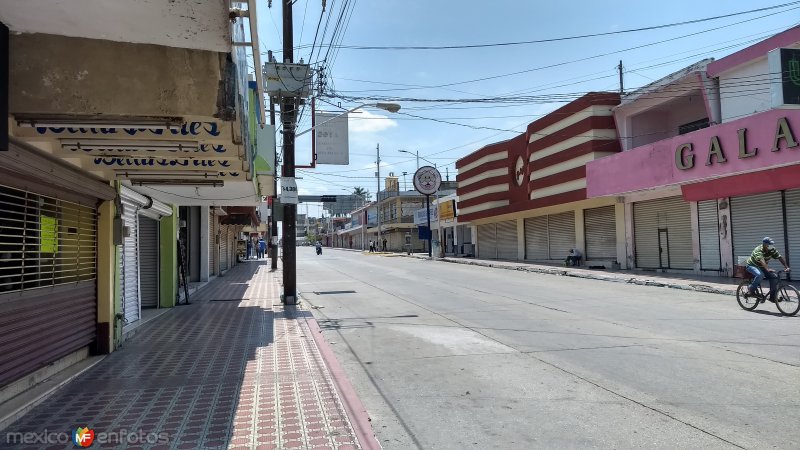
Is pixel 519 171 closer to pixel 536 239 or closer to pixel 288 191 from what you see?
pixel 536 239

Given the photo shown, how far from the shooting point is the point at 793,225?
16.7 meters

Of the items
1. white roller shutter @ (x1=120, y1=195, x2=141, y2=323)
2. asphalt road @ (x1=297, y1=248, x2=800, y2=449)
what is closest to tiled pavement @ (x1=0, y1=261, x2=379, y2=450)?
asphalt road @ (x1=297, y1=248, x2=800, y2=449)

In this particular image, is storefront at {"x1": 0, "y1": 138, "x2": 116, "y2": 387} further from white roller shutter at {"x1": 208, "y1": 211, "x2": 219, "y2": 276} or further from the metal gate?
the metal gate

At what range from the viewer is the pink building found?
15.6m

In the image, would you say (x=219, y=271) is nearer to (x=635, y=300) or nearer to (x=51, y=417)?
(x=635, y=300)

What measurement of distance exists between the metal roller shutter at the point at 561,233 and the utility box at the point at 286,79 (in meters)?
20.3

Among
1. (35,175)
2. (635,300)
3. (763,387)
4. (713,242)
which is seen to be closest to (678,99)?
(713,242)

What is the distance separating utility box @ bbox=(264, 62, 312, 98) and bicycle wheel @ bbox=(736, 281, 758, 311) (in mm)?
11768

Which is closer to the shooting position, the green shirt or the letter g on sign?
the green shirt

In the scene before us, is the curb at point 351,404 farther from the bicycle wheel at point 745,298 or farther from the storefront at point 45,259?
the bicycle wheel at point 745,298

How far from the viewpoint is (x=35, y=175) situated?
5633 millimetres

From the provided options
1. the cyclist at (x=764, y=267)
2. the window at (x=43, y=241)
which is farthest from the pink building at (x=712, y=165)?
the window at (x=43, y=241)

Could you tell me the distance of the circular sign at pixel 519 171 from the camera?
113 feet

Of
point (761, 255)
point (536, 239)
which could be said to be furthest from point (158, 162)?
point (536, 239)
